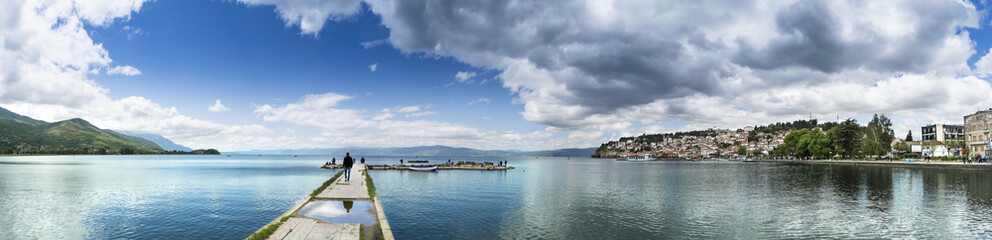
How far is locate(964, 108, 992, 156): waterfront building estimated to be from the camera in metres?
101

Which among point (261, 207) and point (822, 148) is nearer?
point (261, 207)

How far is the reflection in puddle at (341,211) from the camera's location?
1998 cm

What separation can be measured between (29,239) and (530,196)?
98.4ft

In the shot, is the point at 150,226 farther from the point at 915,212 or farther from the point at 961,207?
the point at 961,207

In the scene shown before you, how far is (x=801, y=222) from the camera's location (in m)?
24.8

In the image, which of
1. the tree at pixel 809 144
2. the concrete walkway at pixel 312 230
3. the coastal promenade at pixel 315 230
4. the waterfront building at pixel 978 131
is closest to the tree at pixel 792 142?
the tree at pixel 809 144

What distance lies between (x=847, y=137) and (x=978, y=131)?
1145 inches

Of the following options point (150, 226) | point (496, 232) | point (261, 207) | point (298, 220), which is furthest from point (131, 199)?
point (496, 232)

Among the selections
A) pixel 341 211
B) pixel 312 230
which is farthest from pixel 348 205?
pixel 312 230

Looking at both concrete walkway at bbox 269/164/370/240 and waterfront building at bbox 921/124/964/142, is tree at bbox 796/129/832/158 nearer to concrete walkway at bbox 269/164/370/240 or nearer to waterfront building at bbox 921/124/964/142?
waterfront building at bbox 921/124/964/142

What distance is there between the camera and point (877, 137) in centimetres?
12556

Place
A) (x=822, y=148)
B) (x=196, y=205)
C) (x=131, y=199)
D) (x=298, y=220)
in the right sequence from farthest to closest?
(x=822, y=148), (x=131, y=199), (x=196, y=205), (x=298, y=220)

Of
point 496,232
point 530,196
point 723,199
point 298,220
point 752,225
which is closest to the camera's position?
point 298,220

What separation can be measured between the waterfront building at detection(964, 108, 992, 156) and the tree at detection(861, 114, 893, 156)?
16.6m
